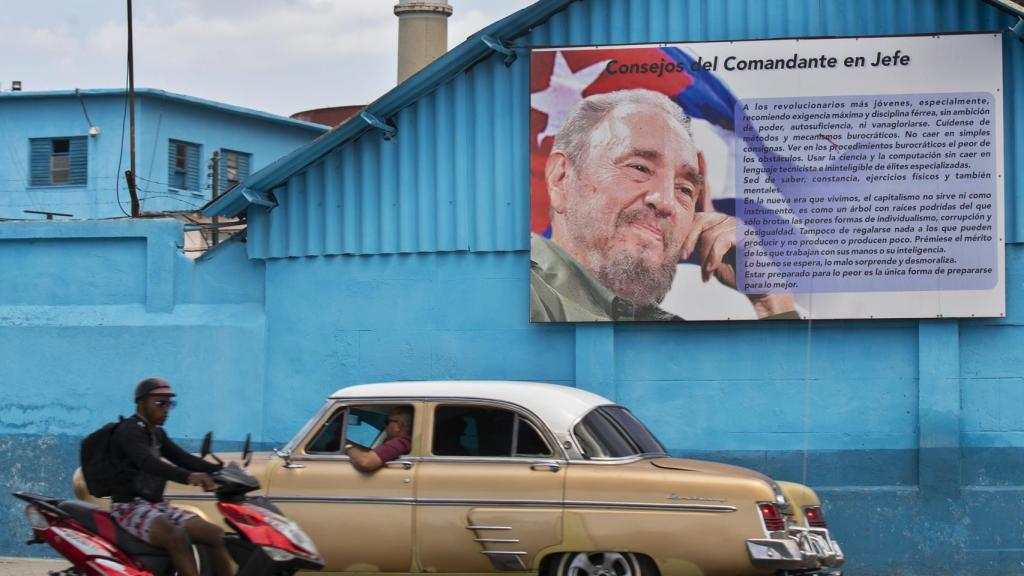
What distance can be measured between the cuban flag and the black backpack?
5589 mm

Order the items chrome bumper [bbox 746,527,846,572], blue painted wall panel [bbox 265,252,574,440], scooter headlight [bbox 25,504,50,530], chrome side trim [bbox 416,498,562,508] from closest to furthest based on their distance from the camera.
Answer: scooter headlight [bbox 25,504,50,530], chrome bumper [bbox 746,527,846,572], chrome side trim [bbox 416,498,562,508], blue painted wall panel [bbox 265,252,574,440]

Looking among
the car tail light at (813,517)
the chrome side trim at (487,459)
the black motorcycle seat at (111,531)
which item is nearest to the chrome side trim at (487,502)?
the chrome side trim at (487,459)

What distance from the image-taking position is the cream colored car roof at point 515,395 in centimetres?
917

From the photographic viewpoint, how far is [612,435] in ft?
30.5

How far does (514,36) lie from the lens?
12633mm

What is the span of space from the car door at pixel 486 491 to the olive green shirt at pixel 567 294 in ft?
10.5

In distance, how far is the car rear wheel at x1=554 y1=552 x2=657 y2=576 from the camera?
8.70 meters

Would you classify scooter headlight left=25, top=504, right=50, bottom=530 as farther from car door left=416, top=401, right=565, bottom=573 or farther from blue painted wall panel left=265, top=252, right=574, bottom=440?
blue painted wall panel left=265, top=252, right=574, bottom=440

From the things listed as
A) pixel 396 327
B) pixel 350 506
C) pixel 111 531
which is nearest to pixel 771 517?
pixel 350 506

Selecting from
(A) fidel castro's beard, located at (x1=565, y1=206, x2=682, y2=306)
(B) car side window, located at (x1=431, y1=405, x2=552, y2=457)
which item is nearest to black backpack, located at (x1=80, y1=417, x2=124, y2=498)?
(B) car side window, located at (x1=431, y1=405, x2=552, y2=457)

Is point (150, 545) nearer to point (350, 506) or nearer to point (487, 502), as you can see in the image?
point (350, 506)

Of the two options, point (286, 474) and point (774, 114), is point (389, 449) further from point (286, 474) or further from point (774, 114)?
point (774, 114)

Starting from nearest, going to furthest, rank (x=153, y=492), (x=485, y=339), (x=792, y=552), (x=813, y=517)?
(x=153, y=492) < (x=792, y=552) < (x=813, y=517) < (x=485, y=339)

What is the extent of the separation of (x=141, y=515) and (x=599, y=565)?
9.37 ft
